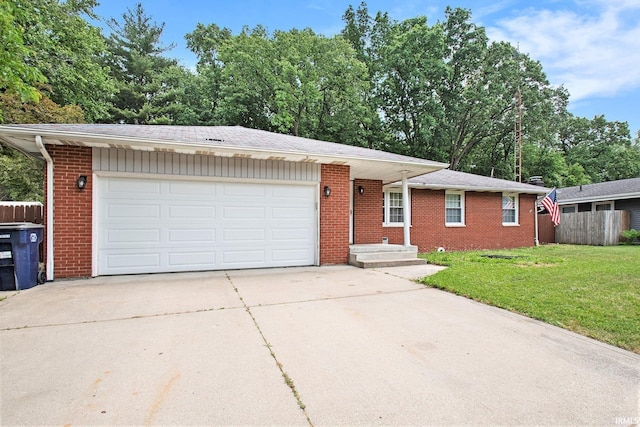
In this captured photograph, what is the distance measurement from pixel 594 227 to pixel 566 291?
47.4ft

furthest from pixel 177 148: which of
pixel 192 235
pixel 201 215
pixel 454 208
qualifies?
pixel 454 208

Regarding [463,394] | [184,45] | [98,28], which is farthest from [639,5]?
[184,45]

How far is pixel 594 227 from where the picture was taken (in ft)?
52.2

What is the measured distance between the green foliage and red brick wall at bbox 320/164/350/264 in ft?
52.0

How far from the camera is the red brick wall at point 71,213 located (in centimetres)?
610

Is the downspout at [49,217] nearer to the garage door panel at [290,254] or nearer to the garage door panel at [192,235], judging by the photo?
the garage door panel at [192,235]

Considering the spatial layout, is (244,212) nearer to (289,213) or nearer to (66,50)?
(289,213)

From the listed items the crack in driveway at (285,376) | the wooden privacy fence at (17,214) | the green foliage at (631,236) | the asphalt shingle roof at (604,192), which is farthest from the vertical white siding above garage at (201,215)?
the asphalt shingle roof at (604,192)

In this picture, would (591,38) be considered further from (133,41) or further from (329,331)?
(133,41)

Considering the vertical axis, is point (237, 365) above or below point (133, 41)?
below

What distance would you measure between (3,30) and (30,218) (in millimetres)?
4153

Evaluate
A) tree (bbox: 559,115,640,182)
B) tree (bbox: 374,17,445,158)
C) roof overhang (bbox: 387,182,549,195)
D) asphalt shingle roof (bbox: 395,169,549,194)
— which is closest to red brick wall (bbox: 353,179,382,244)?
roof overhang (bbox: 387,182,549,195)

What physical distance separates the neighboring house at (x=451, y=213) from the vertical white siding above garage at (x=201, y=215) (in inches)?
134

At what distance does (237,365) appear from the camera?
2.69m
